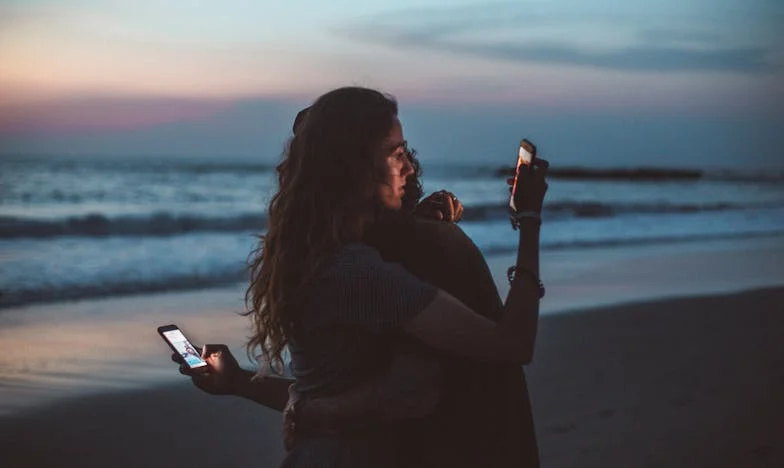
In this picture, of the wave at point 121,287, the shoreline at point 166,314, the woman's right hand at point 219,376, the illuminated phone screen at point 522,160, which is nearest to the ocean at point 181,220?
the wave at point 121,287

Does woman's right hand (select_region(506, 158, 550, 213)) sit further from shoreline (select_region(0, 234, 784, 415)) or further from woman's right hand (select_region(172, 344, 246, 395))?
shoreline (select_region(0, 234, 784, 415))

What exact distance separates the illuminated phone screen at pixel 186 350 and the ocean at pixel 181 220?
46 cm

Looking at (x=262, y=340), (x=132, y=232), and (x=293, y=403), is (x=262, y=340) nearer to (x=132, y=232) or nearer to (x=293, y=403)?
(x=293, y=403)

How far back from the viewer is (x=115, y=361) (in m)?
7.51

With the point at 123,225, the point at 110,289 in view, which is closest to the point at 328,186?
the point at 110,289

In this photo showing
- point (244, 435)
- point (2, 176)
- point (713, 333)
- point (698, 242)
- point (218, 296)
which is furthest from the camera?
point (2, 176)

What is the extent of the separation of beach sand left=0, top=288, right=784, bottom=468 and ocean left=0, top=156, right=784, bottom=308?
281cm

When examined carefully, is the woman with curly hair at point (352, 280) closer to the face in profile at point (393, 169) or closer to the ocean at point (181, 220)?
the face in profile at point (393, 169)

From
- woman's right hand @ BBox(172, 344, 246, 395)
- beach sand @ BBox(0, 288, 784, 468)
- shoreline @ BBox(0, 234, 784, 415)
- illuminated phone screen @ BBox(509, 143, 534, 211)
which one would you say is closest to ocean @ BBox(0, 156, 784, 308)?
woman's right hand @ BBox(172, 344, 246, 395)

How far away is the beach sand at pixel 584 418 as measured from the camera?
17.2 ft

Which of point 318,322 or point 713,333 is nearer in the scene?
point 318,322

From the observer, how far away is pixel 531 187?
232 cm

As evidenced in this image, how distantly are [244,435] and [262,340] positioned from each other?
3.38 m

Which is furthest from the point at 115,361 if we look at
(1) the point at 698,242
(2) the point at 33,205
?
(2) the point at 33,205
